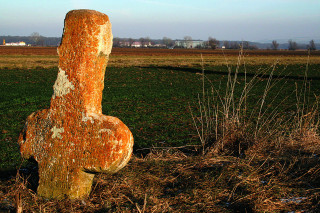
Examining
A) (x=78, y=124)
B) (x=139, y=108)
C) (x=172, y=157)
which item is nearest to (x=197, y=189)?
(x=172, y=157)

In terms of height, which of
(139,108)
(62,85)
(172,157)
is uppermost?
(62,85)

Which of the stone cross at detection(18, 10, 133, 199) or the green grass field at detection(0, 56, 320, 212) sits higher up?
the stone cross at detection(18, 10, 133, 199)

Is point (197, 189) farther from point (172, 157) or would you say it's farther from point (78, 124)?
point (78, 124)

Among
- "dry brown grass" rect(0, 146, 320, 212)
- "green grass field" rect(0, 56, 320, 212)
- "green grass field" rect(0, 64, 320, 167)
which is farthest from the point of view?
"green grass field" rect(0, 64, 320, 167)

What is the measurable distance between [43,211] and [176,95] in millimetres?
11275

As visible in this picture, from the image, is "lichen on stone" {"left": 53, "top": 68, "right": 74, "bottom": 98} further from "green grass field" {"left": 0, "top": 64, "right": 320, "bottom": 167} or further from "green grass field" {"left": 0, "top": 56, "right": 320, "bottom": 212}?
"green grass field" {"left": 0, "top": 64, "right": 320, "bottom": 167}

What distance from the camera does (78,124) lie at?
2902 mm

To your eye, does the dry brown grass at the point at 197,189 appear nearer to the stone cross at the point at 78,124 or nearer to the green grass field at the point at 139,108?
the stone cross at the point at 78,124

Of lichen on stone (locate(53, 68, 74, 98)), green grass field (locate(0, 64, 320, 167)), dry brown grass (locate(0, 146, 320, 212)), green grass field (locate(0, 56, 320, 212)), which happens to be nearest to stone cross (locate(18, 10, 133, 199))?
lichen on stone (locate(53, 68, 74, 98))

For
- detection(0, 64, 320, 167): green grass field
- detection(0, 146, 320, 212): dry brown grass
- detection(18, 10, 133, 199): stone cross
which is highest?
detection(18, 10, 133, 199): stone cross

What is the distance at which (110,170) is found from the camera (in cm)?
284

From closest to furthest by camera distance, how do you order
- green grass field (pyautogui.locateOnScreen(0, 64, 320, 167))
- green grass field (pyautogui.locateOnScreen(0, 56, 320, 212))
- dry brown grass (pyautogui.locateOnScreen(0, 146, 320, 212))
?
dry brown grass (pyautogui.locateOnScreen(0, 146, 320, 212))
green grass field (pyautogui.locateOnScreen(0, 56, 320, 212))
green grass field (pyautogui.locateOnScreen(0, 64, 320, 167))

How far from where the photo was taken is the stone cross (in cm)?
282

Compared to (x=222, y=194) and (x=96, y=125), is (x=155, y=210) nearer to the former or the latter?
(x=222, y=194)
